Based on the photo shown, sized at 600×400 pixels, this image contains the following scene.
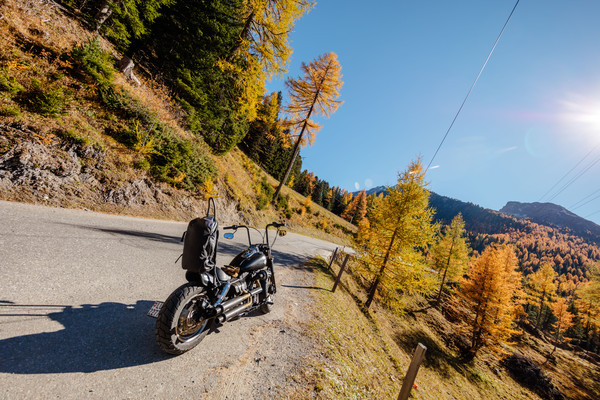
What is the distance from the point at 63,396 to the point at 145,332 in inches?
43.4

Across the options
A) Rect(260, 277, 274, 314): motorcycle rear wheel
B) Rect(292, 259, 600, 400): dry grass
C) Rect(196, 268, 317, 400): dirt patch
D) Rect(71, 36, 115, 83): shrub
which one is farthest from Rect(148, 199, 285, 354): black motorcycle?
Rect(71, 36, 115, 83): shrub

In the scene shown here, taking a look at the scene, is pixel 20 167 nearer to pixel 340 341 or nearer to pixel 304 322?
pixel 304 322

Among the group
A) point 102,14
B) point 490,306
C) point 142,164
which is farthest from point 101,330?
point 490,306

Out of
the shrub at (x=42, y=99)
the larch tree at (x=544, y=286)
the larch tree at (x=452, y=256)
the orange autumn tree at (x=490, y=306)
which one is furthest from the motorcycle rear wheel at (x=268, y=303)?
the larch tree at (x=544, y=286)

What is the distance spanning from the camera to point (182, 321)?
2.77m

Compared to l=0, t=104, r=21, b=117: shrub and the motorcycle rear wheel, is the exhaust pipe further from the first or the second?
l=0, t=104, r=21, b=117: shrub

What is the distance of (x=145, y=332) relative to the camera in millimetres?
2936

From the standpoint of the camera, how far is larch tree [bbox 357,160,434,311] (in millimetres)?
9609

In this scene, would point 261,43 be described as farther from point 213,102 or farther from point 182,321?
point 182,321

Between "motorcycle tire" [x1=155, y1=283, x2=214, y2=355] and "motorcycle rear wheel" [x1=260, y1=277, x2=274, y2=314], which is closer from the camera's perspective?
"motorcycle tire" [x1=155, y1=283, x2=214, y2=355]

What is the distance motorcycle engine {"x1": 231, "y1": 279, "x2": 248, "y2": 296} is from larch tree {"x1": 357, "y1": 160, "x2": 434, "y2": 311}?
807 centimetres

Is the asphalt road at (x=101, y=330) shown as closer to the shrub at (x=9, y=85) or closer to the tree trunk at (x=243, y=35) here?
the shrub at (x=9, y=85)

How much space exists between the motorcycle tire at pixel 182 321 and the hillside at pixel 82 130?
6.23 m

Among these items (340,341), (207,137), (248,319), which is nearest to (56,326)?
(248,319)
